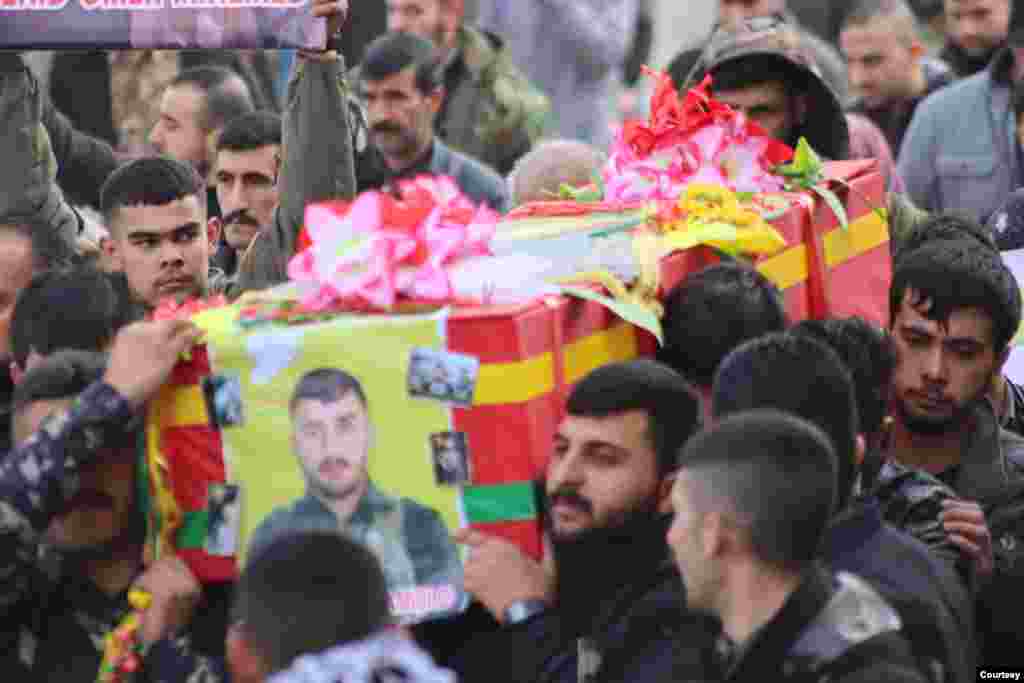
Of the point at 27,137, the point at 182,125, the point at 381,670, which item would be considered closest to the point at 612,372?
the point at 381,670

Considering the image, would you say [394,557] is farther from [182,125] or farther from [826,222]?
[182,125]

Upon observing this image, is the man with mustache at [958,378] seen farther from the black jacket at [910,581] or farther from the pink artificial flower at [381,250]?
the pink artificial flower at [381,250]

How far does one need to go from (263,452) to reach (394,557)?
12.4 inches

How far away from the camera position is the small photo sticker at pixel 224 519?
4.21m

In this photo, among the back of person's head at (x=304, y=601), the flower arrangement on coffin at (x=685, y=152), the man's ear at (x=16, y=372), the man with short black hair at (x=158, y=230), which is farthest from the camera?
the man with short black hair at (x=158, y=230)

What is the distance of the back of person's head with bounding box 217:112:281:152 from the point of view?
695 cm

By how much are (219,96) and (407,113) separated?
84 centimetres

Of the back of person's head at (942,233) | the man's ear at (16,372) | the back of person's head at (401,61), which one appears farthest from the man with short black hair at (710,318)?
the back of person's head at (401,61)

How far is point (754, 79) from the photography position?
6.58 meters

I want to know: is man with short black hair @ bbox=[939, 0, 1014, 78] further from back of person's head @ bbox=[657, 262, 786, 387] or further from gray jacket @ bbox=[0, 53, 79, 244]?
back of person's head @ bbox=[657, 262, 786, 387]

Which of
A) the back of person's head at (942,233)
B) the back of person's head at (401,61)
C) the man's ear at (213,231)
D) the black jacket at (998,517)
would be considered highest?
the back of person's head at (401,61)

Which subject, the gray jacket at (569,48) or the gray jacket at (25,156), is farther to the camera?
the gray jacket at (569,48)

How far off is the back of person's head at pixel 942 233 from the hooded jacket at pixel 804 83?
0.47m

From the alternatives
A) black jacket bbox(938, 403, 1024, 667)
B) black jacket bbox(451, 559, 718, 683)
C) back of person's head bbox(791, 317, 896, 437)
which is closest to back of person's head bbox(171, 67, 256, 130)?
black jacket bbox(938, 403, 1024, 667)
